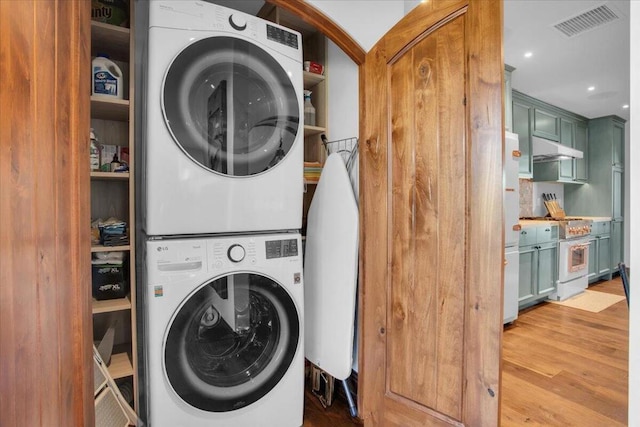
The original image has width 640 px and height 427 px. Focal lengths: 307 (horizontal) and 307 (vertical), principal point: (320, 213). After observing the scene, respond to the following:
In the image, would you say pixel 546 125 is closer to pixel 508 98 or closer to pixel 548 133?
pixel 548 133

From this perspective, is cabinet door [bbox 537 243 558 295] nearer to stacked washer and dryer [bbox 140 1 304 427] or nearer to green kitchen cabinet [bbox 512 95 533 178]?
green kitchen cabinet [bbox 512 95 533 178]

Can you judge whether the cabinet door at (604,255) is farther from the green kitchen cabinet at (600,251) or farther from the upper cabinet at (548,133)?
the upper cabinet at (548,133)

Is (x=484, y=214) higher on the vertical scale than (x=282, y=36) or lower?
lower

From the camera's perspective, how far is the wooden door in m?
1.13

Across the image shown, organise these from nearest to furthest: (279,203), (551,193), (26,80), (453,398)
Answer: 1. (26,80)
2. (453,398)
3. (279,203)
4. (551,193)

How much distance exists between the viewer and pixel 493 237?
1.12 metres

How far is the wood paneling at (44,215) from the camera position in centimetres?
55

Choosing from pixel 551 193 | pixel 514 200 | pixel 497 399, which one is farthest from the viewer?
pixel 551 193

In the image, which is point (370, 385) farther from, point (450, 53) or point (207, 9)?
point (207, 9)

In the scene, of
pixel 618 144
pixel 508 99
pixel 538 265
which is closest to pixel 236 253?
pixel 508 99

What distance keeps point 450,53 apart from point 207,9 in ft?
3.52

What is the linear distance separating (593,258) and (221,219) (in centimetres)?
560

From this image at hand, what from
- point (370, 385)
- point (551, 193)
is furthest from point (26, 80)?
point (551, 193)

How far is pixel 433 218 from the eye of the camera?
1323mm
